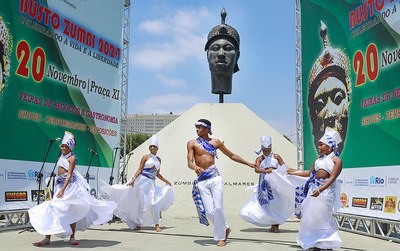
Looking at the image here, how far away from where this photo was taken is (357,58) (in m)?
8.20

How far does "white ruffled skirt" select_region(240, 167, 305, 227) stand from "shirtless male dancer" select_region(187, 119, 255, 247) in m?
1.96

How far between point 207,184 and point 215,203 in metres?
0.27

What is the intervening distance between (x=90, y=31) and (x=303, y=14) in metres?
5.15

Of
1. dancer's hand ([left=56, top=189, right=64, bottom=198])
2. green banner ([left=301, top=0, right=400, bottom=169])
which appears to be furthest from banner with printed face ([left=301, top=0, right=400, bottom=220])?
dancer's hand ([left=56, top=189, right=64, bottom=198])

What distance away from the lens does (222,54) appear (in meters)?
16.5

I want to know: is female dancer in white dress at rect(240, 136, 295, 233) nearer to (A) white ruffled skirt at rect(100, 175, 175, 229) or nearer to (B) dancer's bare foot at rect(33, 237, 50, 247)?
(A) white ruffled skirt at rect(100, 175, 175, 229)

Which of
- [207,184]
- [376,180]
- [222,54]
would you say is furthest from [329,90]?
[222,54]

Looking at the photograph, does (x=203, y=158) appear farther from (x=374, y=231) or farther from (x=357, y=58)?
(x=357, y=58)

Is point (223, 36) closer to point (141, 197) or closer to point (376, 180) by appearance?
point (141, 197)

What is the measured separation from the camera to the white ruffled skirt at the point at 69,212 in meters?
5.27

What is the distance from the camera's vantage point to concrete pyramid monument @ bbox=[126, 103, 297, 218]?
11562mm

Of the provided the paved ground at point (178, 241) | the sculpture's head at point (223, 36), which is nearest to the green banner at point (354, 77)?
the paved ground at point (178, 241)

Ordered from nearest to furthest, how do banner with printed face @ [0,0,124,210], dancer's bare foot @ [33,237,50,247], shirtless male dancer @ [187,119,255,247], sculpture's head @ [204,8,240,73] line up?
dancer's bare foot @ [33,237,50,247] < shirtless male dancer @ [187,119,255,247] < banner with printed face @ [0,0,124,210] < sculpture's head @ [204,8,240,73]

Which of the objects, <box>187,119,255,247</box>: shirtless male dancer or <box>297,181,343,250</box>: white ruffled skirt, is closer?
<box>297,181,343,250</box>: white ruffled skirt
